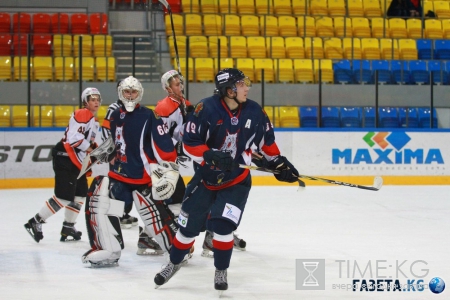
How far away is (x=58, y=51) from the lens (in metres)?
13.5

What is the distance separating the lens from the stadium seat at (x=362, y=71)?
1389 cm

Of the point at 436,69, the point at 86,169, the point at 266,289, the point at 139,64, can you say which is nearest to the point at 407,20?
the point at 436,69

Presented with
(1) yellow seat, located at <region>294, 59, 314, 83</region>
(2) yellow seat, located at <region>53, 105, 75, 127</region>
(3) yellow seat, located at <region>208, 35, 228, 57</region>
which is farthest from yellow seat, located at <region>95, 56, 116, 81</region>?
(1) yellow seat, located at <region>294, 59, 314, 83</region>

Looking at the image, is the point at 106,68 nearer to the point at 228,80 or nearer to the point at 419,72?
the point at 419,72

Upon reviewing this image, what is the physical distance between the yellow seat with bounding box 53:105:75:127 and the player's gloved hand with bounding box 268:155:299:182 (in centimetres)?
775

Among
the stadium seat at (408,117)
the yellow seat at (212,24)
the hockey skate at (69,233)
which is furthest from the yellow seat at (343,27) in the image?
the hockey skate at (69,233)

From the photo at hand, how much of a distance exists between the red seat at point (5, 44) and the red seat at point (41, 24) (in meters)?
1.29

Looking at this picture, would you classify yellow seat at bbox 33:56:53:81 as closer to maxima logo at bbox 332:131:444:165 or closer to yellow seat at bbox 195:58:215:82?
yellow seat at bbox 195:58:215:82

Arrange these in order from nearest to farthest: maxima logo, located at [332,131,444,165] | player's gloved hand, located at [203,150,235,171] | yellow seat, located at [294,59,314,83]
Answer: player's gloved hand, located at [203,150,235,171] < maxima logo, located at [332,131,444,165] < yellow seat, located at [294,59,314,83]

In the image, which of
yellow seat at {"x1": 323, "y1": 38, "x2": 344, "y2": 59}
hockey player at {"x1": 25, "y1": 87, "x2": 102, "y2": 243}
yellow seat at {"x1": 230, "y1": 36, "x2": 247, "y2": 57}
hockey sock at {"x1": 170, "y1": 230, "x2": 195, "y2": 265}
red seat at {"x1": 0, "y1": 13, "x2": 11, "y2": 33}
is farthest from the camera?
yellow seat at {"x1": 323, "y1": 38, "x2": 344, "y2": 59}

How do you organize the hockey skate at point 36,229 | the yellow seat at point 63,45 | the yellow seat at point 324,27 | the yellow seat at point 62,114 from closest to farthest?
the hockey skate at point 36,229 → the yellow seat at point 62,114 → the yellow seat at point 63,45 → the yellow seat at point 324,27

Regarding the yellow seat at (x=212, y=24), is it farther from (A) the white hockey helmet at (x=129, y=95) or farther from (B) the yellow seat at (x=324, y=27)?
(A) the white hockey helmet at (x=129, y=95)

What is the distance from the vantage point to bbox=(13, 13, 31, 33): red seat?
14.9 metres

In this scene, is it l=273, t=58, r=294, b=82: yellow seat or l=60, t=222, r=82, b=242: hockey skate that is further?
l=273, t=58, r=294, b=82: yellow seat
